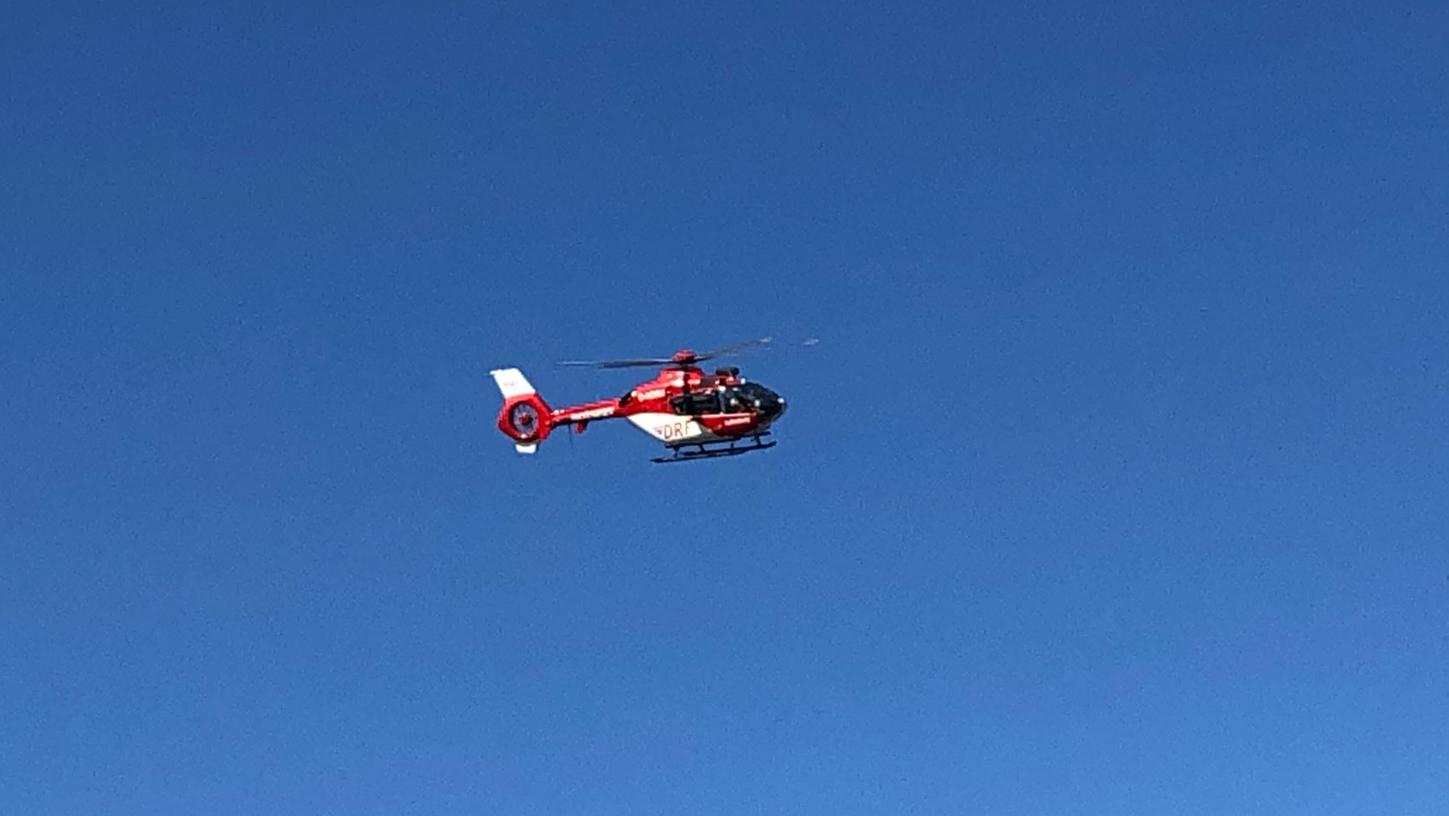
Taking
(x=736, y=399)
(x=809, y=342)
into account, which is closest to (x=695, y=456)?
(x=736, y=399)

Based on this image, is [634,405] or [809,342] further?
[634,405]

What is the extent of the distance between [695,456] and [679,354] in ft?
30.8

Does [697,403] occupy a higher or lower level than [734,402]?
higher

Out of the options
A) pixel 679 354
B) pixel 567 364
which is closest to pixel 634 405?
pixel 679 354

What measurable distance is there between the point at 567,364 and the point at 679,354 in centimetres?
1892

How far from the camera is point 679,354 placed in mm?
197375

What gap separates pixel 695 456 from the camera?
19200cm

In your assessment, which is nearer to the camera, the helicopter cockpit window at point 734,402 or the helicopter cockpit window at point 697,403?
the helicopter cockpit window at point 734,402

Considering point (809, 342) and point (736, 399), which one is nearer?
point (809, 342)

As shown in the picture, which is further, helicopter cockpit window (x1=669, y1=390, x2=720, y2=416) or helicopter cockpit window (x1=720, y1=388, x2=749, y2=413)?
helicopter cockpit window (x1=669, y1=390, x2=720, y2=416)

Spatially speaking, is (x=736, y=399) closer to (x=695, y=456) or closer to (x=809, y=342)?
(x=695, y=456)

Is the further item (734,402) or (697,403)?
(697,403)

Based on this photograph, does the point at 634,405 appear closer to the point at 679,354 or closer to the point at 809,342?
the point at 679,354

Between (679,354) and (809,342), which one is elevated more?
(679,354)
